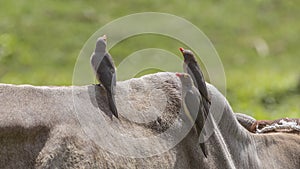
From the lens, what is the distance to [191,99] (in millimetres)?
6484

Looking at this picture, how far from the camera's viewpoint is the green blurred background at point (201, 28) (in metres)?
19.8

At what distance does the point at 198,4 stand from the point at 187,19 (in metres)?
1.35

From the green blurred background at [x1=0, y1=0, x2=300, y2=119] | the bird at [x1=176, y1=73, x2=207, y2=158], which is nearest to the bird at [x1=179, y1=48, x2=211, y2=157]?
the bird at [x1=176, y1=73, x2=207, y2=158]

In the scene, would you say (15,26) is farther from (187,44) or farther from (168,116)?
(168,116)

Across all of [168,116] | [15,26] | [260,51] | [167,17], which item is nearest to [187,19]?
[167,17]

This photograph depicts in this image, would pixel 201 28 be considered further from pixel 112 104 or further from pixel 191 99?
pixel 112 104

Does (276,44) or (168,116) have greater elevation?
(276,44)

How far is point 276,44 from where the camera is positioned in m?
A: 24.6

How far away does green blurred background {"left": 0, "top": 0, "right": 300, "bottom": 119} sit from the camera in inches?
780

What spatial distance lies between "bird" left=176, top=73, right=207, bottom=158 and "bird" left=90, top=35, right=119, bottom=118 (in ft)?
1.81

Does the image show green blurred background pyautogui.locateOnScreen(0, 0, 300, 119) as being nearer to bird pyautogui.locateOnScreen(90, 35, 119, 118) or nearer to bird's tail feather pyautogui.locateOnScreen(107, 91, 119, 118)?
bird pyautogui.locateOnScreen(90, 35, 119, 118)

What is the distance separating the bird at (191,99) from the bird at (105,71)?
552 millimetres

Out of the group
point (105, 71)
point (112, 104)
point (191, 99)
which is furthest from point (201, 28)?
point (112, 104)

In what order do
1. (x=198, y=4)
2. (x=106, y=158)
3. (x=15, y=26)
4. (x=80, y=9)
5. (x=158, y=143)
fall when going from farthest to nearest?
(x=198, y=4)
(x=80, y=9)
(x=15, y=26)
(x=158, y=143)
(x=106, y=158)
